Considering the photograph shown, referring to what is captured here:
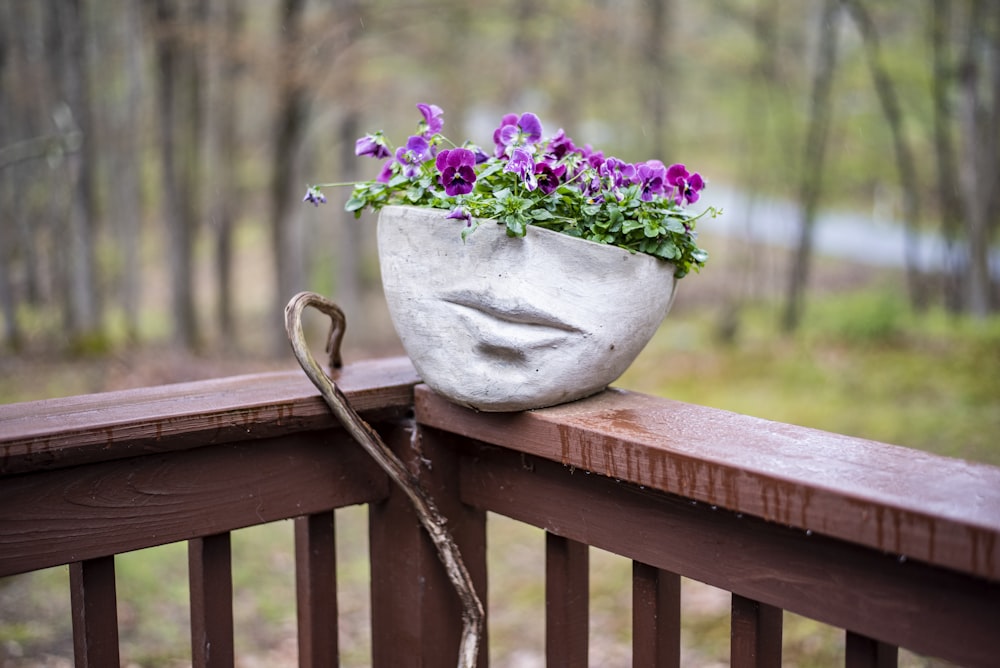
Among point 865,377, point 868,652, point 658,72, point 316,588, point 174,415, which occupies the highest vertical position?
point 658,72

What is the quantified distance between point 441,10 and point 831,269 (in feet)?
32.5

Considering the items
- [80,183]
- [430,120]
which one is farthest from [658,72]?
[430,120]

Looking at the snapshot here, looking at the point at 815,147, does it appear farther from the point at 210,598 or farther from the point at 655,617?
the point at 210,598

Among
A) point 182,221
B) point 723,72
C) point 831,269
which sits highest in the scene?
point 723,72

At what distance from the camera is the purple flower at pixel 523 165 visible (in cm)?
98

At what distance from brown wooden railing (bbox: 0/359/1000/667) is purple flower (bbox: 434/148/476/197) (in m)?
0.30

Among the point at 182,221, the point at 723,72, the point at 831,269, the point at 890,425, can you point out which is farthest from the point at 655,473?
the point at 831,269

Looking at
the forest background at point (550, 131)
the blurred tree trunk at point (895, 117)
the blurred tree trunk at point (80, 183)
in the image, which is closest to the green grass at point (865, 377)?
the forest background at point (550, 131)

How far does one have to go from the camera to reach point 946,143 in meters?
9.45

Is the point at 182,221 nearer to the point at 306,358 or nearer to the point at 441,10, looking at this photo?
the point at 441,10

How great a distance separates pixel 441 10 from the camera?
7.81 m

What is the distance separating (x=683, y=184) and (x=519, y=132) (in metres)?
0.23

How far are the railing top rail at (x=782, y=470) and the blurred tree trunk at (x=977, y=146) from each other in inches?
302

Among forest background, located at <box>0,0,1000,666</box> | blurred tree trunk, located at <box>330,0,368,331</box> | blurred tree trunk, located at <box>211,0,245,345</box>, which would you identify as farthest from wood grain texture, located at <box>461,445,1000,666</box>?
blurred tree trunk, located at <box>211,0,245,345</box>
